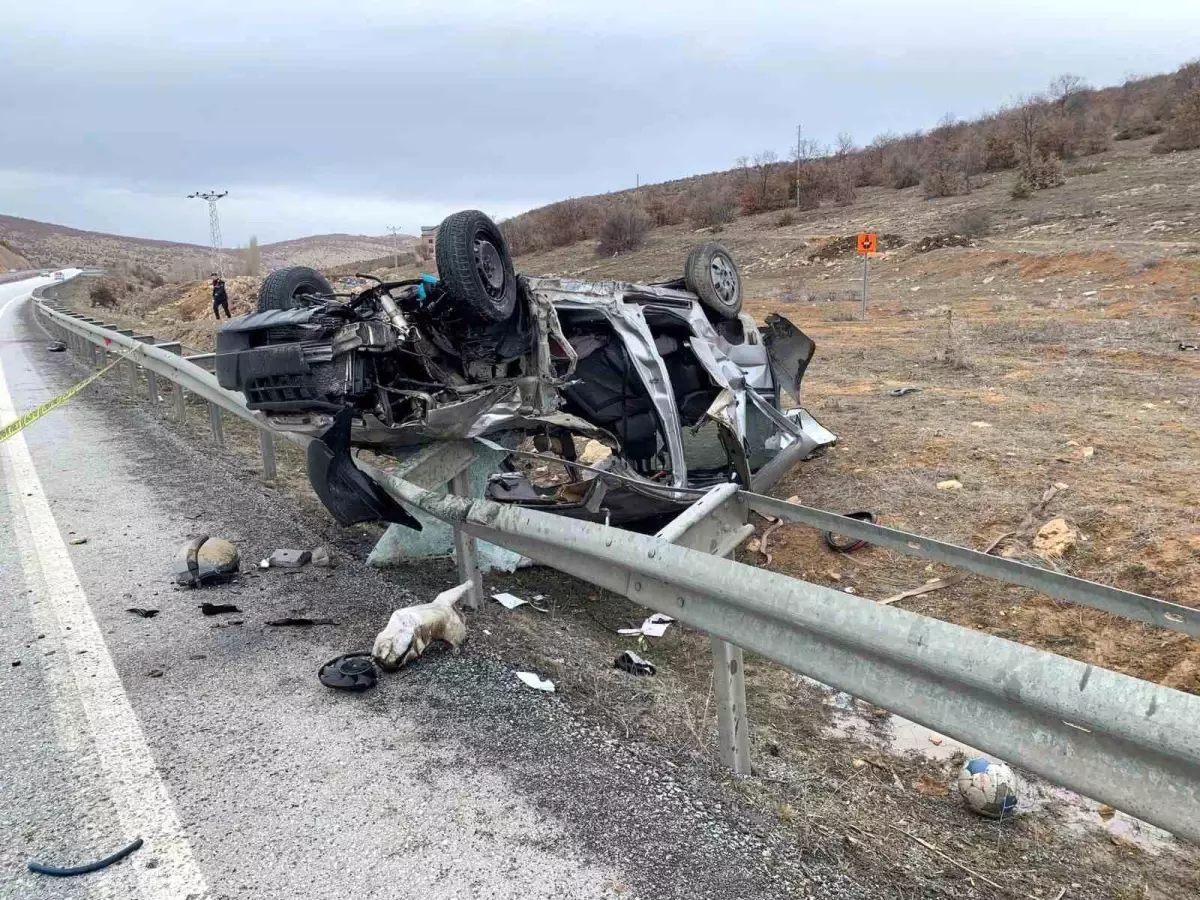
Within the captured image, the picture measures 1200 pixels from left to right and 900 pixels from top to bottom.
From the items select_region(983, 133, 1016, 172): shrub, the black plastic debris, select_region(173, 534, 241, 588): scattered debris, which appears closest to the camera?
the black plastic debris

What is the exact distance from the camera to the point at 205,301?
26.3m

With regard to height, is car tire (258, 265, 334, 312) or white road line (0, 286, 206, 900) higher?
car tire (258, 265, 334, 312)

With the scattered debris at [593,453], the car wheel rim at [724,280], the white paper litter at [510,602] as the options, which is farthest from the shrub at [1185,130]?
the white paper litter at [510,602]

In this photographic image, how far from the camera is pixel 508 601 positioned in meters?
4.11

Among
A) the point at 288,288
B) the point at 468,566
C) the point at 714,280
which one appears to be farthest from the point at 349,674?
the point at 714,280

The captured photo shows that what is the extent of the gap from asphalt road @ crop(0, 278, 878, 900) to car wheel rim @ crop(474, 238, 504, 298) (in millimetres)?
1591

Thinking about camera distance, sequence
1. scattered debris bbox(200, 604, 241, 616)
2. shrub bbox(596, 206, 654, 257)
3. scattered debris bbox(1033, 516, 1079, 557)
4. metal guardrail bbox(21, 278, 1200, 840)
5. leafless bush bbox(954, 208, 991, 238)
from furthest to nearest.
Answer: shrub bbox(596, 206, 654, 257), leafless bush bbox(954, 208, 991, 238), scattered debris bbox(1033, 516, 1079, 557), scattered debris bbox(200, 604, 241, 616), metal guardrail bbox(21, 278, 1200, 840)

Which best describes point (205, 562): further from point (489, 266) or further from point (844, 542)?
point (844, 542)

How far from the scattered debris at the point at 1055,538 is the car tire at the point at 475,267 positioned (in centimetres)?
352

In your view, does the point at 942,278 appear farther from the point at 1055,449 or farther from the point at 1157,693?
the point at 1157,693

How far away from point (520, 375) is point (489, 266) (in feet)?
2.37

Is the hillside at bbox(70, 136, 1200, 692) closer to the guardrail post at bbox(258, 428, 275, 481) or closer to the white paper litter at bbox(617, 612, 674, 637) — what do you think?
the white paper litter at bbox(617, 612, 674, 637)

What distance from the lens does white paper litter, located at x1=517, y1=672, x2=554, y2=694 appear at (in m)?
2.97

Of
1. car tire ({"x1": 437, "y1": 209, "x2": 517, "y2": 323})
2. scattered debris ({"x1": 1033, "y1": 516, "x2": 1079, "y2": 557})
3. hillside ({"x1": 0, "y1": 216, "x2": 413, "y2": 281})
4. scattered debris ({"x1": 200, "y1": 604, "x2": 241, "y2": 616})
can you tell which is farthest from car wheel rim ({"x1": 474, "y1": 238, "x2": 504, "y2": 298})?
hillside ({"x1": 0, "y1": 216, "x2": 413, "y2": 281})
